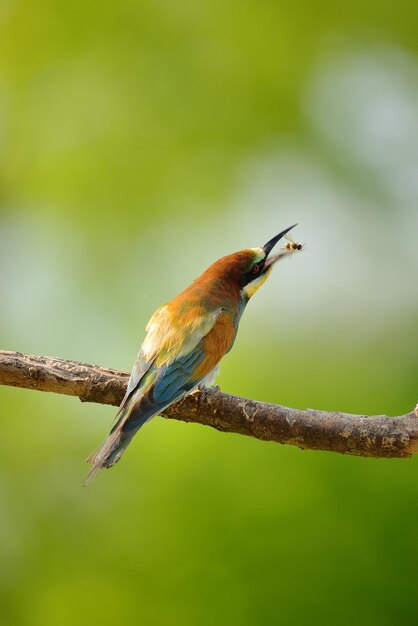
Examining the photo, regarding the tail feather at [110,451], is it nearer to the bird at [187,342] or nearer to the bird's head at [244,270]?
the bird at [187,342]

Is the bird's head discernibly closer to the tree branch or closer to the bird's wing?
the bird's wing

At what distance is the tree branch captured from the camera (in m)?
2.15

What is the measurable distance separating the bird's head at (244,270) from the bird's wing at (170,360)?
18 centimetres

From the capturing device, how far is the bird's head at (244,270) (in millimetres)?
2904

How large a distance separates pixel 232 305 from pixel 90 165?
1.80m

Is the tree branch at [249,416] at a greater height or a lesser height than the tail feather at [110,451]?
greater

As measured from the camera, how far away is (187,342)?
261cm

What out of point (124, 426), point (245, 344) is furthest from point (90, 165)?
point (124, 426)

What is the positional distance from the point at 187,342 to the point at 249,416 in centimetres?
38

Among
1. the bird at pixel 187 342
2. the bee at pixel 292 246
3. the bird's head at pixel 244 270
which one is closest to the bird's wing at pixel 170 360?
the bird at pixel 187 342

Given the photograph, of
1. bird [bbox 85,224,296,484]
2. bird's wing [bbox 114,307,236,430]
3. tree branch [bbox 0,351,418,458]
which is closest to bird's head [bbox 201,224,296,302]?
bird [bbox 85,224,296,484]

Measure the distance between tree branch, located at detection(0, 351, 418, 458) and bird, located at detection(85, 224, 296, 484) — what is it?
7 centimetres

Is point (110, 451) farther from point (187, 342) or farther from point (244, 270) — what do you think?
point (244, 270)

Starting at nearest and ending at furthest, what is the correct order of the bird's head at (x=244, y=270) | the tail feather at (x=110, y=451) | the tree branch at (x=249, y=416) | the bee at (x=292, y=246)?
the tree branch at (x=249, y=416) → the tail feather at (x=110, y=451) → the bird's head at (x=244, y=270) → the bee at (x=292, y=246)
